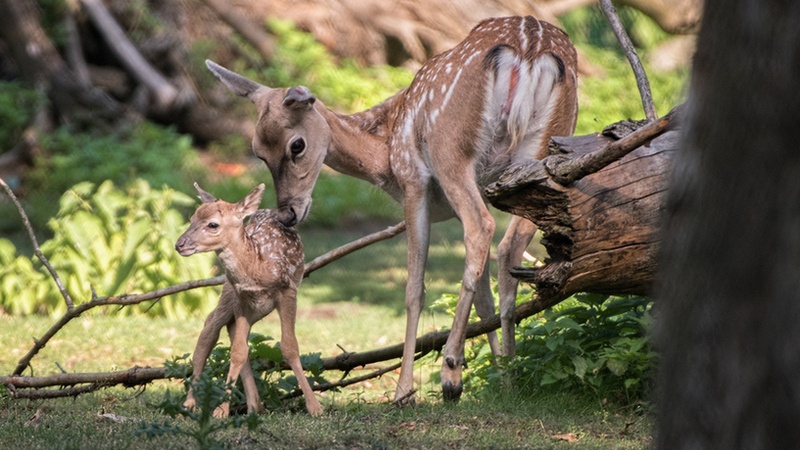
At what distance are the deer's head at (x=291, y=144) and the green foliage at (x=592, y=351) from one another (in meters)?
1.63

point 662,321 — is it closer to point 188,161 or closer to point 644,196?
point 644,196

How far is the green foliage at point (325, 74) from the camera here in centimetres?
1709

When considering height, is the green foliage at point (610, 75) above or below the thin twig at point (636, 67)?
above

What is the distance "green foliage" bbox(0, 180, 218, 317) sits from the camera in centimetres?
948

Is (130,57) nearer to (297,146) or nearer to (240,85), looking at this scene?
(240,85)

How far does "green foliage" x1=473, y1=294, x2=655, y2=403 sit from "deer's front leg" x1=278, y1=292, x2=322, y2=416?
1.13 m

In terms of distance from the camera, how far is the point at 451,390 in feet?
19.7

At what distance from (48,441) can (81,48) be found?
12359 mm

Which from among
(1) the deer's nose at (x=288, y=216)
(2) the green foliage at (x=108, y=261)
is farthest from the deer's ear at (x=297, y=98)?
(2) the green foliage at (x=108, y=261)

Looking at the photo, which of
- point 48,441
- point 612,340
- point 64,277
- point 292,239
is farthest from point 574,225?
point 64,277

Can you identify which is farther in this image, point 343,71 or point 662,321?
point 343,71

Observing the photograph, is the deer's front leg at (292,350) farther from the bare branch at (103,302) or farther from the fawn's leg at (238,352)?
the bare branch at (103,302)

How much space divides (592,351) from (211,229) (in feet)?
7.39

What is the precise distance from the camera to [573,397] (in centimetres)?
597
